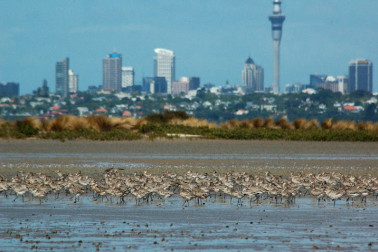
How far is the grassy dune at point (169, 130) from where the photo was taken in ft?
141

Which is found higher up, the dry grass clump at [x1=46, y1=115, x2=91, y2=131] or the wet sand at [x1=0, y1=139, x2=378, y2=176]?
the dry grass clump at [x1=46, y1=115, x2=91, y2=131]

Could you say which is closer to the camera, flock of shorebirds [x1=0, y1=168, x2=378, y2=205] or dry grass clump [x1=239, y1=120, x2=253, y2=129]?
flock of shorebirds [x1=0, y1=168, x2=378, y2=205]

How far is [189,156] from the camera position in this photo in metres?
33.7

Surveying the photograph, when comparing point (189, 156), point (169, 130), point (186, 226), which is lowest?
point (186, 226)

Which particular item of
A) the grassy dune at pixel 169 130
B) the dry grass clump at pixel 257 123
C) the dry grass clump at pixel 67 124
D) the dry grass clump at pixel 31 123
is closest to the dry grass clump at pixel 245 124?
the grassy dune at pixel 169 130

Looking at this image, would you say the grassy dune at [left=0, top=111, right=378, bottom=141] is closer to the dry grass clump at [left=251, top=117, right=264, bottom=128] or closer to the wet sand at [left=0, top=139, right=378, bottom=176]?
the dry grass clump at [left=251, top=117, right=264, bottom=128]

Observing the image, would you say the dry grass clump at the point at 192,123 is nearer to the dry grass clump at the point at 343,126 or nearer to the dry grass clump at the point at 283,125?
the dry grass clump at the point at 283,125

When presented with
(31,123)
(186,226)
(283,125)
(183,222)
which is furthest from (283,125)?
(186,226)

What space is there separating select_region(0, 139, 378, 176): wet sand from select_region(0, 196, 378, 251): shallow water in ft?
26.6

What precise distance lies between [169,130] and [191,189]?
26.4 meters

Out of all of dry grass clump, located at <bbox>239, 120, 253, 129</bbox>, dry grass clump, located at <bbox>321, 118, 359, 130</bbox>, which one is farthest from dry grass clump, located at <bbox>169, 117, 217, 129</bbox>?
dry grass clump, located at <bbox>321, 118, 359, 130</bbox>

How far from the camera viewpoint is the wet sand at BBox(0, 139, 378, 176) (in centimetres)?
2783

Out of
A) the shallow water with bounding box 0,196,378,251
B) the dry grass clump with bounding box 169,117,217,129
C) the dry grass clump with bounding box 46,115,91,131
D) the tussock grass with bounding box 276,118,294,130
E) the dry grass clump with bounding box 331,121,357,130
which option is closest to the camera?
the shallow water with bounding box 0,196,378,251

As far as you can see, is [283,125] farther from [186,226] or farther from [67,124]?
[186,226]
